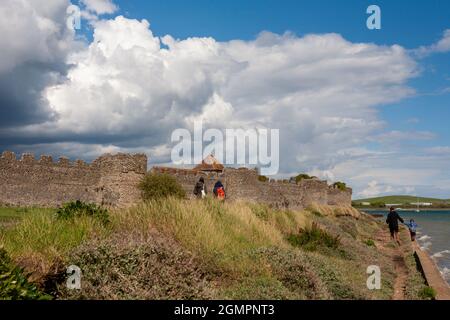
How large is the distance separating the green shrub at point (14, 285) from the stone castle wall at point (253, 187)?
27.3m

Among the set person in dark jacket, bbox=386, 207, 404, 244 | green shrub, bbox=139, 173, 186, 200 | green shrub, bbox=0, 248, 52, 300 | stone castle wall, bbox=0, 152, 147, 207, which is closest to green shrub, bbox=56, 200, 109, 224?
green shrub, bbox=0, 248, 52, 300

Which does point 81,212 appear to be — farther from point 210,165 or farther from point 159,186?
point 210,165

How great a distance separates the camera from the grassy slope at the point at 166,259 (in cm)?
709

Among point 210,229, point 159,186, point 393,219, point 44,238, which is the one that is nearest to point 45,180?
point 159,186

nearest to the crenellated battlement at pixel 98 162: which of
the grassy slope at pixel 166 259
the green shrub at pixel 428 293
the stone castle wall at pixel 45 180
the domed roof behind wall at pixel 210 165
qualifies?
the stone castle wall at pixel 45 180

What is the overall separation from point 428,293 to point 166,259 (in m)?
6.94

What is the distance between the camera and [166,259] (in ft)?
25.8

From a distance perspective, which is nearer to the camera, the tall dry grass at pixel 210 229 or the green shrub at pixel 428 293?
the tall dry grass at pixel 210 229

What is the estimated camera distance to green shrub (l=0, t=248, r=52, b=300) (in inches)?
224

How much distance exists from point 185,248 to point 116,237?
128 cm

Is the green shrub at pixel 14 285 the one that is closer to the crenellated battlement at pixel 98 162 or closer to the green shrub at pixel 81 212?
the green shrub at pixel 81 212

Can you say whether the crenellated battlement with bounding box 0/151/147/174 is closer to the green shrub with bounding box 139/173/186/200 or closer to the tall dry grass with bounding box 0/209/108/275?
the green shrub with bounding box 139/173/186/200

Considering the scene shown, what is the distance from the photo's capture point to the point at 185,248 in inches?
363
